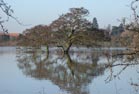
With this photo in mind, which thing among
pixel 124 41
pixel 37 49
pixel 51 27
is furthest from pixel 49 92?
pixel 37 49

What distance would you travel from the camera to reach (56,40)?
144 feet

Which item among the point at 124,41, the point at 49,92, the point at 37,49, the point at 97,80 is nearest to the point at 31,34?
the point at 37,49

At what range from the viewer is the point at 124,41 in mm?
5285

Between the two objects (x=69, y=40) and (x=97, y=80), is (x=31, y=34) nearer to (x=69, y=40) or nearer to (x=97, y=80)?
(x=69, y=40)

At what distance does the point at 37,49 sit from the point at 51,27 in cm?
583

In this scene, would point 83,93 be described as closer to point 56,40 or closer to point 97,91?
point 97,91

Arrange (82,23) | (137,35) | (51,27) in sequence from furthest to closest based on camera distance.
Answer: (51,27) → (82,23) → (137,35)

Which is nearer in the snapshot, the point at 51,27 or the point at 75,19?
the point at 75,19

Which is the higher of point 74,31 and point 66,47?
point 74,31

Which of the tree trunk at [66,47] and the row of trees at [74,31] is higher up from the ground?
the row of trees at [74,31]

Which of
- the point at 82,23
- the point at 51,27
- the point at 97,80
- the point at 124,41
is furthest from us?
the point at 51,27

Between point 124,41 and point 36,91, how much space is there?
8.16m

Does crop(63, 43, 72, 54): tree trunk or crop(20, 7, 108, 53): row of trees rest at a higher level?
crop(20, 7, 108, 53): row of trees

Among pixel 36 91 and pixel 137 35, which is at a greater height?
pixel 137 35
